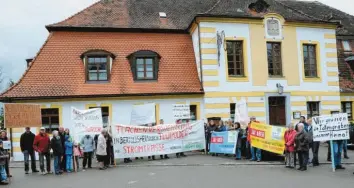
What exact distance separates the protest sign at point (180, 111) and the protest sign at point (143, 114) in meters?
1.67

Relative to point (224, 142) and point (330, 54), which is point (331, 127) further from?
point (330, 54)

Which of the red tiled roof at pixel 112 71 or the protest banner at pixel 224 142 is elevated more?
the red tiled roof at pixel 112 71

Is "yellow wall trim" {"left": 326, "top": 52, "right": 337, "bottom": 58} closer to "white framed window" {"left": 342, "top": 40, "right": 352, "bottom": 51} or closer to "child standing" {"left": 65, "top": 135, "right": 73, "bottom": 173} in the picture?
"white framed window" {"left": 342, "top": 40, "right": 352, "bottom": 51}

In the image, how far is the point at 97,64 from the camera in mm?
23328

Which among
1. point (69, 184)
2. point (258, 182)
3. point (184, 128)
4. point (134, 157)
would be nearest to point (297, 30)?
point (184, 128)

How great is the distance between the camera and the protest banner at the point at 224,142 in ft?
59.4

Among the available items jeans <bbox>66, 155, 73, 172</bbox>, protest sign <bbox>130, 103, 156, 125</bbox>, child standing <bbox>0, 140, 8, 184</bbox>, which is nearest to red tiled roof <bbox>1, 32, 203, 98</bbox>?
protest sign <bbox>130, 103, 156, 125</bbox>

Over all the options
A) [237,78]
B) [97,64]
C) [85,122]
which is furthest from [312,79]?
[85,122]

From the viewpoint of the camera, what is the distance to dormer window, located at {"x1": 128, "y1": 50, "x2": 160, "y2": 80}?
2381 cm

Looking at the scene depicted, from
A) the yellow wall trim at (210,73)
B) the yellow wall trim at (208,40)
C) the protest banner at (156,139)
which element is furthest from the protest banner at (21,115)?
the yellow wall trim at (208,40)

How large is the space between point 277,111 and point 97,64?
11188mm

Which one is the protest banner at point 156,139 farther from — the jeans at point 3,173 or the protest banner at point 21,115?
the jeans at point 3,173

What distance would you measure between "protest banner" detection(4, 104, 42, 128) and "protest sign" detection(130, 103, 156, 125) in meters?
4.58

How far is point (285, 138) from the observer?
600 inches
